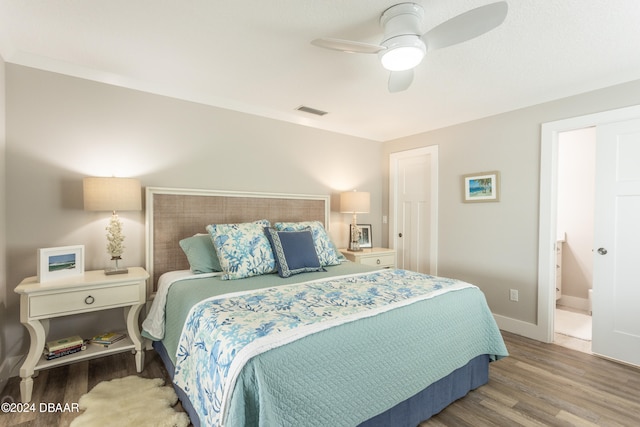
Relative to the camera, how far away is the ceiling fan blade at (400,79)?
2.13 metres

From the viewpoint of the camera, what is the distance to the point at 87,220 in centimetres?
255

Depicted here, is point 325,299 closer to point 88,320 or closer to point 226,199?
point 226,199

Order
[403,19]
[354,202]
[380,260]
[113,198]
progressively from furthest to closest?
[380,260] < [354,202] < [113,198] < [403,19]

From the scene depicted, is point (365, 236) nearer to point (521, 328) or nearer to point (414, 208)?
point (414, 208)

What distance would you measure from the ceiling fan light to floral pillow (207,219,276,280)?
1632mm

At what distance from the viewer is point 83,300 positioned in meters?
2.13

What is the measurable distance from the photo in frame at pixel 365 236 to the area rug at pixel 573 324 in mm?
2274

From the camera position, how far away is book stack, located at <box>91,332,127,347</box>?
7.56 ft

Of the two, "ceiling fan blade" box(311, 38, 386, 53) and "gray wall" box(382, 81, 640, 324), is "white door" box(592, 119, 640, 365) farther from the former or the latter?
"ceiling fan blade" box(311, 38, 386, 53)

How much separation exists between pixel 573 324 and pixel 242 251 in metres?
3.76

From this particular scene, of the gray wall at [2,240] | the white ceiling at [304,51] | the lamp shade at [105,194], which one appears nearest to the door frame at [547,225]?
the white ceiling at [304,51]

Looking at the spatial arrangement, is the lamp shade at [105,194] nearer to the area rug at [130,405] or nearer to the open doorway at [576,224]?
the area rug at [130,405]

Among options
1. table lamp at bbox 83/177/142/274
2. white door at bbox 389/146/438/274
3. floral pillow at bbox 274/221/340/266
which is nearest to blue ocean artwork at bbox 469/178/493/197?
white door at bbox 389/146/438/274

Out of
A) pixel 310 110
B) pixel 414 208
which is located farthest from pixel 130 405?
pixel 414 208
